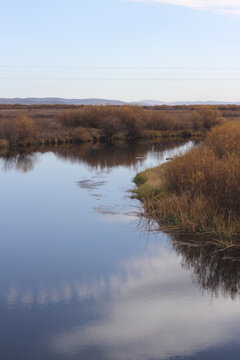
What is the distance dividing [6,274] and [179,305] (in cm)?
407

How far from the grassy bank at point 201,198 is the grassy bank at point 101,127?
72.9 ft

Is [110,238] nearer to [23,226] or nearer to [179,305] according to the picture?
[23,226]

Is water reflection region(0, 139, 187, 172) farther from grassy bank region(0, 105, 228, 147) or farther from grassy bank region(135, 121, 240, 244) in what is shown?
grassy bank region(135, 121, 240, 244)

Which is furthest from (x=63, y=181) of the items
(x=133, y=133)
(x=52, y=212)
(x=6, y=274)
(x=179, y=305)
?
(x=133, y=133)

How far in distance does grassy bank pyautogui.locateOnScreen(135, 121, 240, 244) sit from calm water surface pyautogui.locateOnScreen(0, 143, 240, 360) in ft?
2.42

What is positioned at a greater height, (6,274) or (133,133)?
(133,133)

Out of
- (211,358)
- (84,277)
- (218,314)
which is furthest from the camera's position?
(84,277)

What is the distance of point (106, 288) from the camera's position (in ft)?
30.1

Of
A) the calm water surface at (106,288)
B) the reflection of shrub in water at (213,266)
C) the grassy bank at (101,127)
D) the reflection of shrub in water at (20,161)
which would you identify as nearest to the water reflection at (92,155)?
the reflection of shrub in water at (20,161)

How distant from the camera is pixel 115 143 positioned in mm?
37844

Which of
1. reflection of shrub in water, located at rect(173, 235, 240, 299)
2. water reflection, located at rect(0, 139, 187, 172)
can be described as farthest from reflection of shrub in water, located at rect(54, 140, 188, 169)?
reflection of shrub in water, located at rect(173, 235, 240, 299)

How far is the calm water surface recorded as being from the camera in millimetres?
7086

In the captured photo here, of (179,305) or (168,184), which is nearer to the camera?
(179,305)

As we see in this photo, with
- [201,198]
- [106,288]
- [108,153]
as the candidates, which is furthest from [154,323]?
[108,153]
